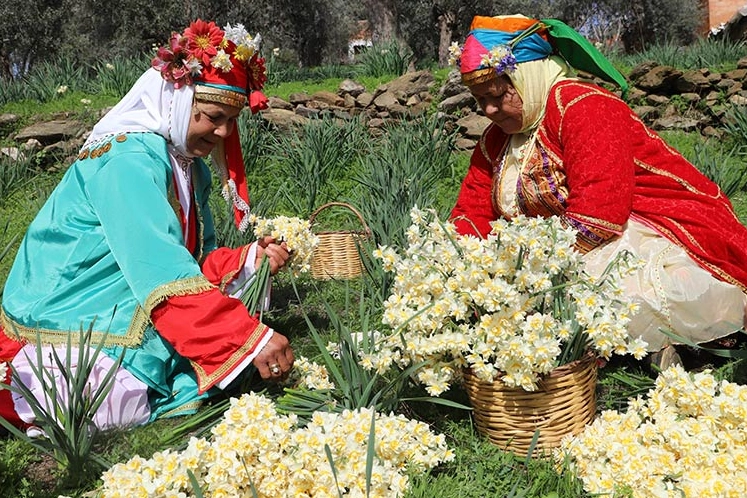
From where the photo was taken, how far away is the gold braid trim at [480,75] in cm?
241

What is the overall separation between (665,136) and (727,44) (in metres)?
2.80

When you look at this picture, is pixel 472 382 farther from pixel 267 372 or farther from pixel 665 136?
pixel 665 136

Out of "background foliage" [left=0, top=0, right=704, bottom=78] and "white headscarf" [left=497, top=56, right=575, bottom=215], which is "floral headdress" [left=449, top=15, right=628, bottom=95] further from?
"background foliage" [left=0, top=0, right=704, bottom=78]

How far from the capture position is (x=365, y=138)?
17.6 feet

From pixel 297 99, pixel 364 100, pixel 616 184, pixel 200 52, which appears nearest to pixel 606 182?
pixel 616 184

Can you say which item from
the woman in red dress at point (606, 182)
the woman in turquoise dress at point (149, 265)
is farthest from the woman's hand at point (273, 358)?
the woman in red dress at point (606, 182)

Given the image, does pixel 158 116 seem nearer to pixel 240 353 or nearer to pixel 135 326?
pixel 135 326

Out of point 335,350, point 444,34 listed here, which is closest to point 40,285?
point 335,350

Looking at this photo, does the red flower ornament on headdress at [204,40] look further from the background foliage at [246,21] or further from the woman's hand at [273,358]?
the background foliage at [246,21]

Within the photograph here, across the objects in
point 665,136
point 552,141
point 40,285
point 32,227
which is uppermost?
point 552,141

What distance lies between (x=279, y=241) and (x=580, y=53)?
1.41 metres

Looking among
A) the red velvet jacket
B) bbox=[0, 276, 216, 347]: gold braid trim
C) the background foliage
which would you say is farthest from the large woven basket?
the background foliage

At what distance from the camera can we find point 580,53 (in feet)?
8.28

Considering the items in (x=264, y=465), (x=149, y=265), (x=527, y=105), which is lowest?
(x=264, y=465)
